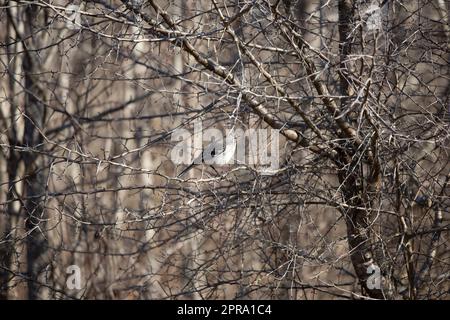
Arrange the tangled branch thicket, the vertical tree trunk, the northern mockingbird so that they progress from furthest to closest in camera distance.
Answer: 1. the vertical tree trunk
2. the northern mockingbird
3. the tangled branch thicket

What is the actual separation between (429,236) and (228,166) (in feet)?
5.02

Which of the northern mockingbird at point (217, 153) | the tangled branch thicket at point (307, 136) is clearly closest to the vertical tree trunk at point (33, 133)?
the tangled branch thicket at point (307, 136)

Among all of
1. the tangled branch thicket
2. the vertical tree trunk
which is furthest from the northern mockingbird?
the vertical tree trunk

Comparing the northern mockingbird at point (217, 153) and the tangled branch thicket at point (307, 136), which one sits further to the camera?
the northern mockingbird at point (217, 153)

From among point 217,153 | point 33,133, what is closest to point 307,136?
point 217,153

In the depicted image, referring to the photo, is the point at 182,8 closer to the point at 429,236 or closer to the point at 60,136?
the point at 429,236

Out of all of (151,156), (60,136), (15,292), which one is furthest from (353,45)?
(15,292)

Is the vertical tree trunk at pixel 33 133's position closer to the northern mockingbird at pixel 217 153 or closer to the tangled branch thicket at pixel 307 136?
the tangled branch thicket at pixel 307 136

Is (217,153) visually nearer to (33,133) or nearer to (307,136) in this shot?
(307,136)

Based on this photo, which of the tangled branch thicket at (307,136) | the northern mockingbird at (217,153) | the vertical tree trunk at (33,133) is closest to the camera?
the tangled branch thicket at (307,136)

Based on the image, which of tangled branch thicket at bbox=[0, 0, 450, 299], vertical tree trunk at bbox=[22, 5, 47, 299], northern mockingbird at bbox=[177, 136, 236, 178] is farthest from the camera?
vertical tree trunk at bbox=[22, 5, 47, 299]

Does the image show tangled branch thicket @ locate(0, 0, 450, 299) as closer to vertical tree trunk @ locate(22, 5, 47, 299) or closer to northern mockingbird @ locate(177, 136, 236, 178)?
northern mockingbird @ locate(177, 136, 236, 178)

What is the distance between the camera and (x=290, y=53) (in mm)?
4324

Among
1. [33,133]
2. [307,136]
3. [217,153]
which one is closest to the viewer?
[217,153]
